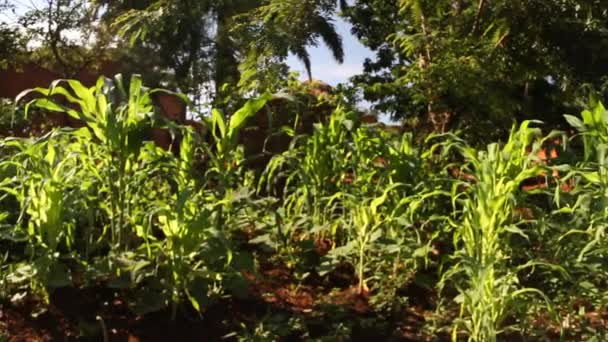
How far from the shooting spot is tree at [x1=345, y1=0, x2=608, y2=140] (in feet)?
14.4

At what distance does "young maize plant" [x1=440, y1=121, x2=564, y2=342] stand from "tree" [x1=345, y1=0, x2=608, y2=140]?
1.57 metres

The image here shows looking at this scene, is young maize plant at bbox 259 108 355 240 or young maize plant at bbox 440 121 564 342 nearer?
young maize plant at bbox 440 121 564 342

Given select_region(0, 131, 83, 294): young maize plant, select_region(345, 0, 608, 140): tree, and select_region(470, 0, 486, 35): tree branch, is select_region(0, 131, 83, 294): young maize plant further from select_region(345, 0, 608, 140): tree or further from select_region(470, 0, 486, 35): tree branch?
select_region(470, 0, 486, 35): tree branch

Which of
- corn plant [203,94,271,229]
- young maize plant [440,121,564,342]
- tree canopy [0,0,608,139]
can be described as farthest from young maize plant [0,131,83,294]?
tree canopy [0,0,608,139]

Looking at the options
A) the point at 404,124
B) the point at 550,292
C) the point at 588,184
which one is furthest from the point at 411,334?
the point at 404,124

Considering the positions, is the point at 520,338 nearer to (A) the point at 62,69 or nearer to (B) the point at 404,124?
(B) the point at 404,124

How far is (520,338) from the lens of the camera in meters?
2.50

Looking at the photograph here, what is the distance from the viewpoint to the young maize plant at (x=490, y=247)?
7.54 feet

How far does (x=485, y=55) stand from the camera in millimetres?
4477

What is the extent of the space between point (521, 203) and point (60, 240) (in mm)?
1715

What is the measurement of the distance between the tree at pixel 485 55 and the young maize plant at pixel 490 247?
157 cm

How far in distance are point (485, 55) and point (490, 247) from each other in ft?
7.57

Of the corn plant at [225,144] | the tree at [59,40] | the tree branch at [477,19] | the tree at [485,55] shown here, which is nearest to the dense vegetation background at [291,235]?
the corn plant at [225,144]

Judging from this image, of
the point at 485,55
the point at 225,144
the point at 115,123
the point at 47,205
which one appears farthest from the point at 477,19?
the point at 47,205
